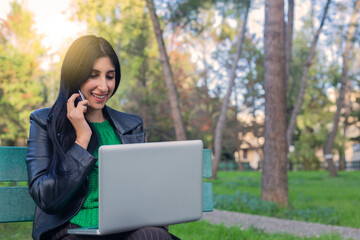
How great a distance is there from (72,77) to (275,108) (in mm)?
6905

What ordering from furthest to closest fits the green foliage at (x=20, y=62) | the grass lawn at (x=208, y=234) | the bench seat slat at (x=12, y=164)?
the green foliage at (x=20, y=62) → the grass lawn at (x=208, y=234) → the bench seat slat at (x=12, y=164)

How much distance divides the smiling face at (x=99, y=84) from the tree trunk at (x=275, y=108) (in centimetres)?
674

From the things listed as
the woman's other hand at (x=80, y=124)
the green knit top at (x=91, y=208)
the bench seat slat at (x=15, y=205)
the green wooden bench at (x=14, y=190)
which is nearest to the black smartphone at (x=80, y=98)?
the woman's other hand at (x=80, y=124)

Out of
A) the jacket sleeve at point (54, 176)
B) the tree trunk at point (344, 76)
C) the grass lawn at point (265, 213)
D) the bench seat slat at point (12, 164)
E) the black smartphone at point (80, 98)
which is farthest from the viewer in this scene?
the tree trunk at point (344, 76)

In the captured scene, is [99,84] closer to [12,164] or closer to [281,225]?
[12,164]

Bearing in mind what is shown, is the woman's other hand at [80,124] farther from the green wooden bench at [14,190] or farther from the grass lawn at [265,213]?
the grass lawn at [265,213]

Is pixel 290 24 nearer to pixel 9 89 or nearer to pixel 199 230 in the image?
pixel 9 89

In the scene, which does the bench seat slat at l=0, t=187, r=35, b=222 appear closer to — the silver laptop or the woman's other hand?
the woman's other hand

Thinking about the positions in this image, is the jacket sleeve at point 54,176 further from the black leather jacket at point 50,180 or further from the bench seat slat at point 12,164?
the bench seat slat at point 12,164

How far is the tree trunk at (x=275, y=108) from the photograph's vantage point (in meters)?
9.04

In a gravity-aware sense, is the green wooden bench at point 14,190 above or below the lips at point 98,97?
below

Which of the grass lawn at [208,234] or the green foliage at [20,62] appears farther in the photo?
the green foliage at [20,62]

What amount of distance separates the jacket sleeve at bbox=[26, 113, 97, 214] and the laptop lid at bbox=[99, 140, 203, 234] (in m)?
0.36

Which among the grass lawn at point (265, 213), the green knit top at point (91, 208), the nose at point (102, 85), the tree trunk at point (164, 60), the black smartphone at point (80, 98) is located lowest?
the grass lawn at point (265, 213)
